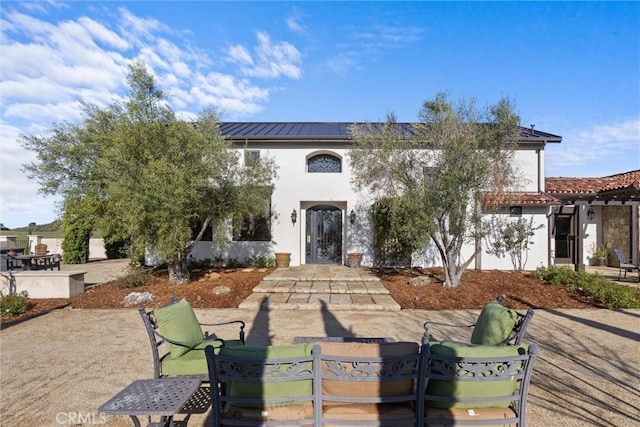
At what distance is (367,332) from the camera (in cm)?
558

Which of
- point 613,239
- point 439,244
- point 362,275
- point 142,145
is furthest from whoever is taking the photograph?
point 613,239

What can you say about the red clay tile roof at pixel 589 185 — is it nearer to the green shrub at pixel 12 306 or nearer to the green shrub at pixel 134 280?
the green shrub at pixel 134 280

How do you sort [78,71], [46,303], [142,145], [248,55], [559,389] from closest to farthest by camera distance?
[559,389], [46,303], [142,145], [78,71], [248,55]

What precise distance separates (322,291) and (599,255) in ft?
43.3

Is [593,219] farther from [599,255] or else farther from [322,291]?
[322,291]

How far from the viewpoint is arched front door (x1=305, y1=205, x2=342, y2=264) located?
1309 centimetres

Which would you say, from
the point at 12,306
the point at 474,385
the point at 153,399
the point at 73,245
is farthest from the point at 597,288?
the point at 73,245

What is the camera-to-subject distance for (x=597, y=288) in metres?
7.93

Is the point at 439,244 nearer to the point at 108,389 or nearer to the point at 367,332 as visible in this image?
the point at 367,332

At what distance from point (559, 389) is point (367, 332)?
2.74 meters

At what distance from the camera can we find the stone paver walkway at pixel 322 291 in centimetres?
718

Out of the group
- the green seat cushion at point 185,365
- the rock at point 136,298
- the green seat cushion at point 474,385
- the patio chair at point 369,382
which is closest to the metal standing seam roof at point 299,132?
the rock at point 136,298

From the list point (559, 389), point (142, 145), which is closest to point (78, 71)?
point (142, 145)

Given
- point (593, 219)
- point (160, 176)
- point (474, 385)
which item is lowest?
point (474, 385)
